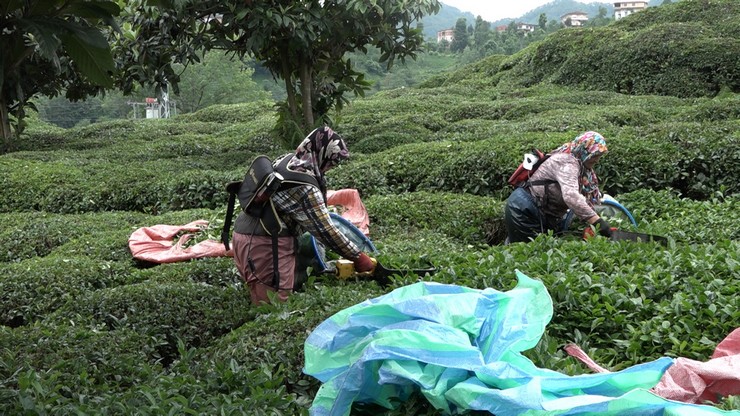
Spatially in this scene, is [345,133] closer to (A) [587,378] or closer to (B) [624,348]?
(B) [624,348]

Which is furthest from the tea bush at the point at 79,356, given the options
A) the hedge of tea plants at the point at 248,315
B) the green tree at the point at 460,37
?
the green tree at the point at 460,37

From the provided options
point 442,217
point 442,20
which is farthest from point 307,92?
point 442,20

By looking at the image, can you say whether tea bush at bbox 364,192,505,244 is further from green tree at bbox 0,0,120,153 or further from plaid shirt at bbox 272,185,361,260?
green tree at bbox 0,0,120,153

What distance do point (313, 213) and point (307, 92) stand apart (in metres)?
7.58

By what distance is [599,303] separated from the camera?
440 cm

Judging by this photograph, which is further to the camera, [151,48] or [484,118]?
[484,118]

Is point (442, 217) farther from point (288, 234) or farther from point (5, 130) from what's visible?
point (5, 130)

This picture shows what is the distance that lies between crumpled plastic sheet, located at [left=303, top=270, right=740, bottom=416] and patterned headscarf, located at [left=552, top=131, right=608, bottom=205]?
3567 millimetres

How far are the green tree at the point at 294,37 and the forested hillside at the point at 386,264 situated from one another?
108 cm

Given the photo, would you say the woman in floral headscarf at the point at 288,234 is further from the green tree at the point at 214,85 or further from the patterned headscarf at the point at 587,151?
the green tree at the point at 214,85

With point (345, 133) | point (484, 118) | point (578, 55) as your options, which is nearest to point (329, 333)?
point (345, 133)

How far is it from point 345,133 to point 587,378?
11.2m

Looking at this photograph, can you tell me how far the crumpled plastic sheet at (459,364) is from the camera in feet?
9.26

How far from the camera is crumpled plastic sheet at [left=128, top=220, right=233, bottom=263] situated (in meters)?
6.69
